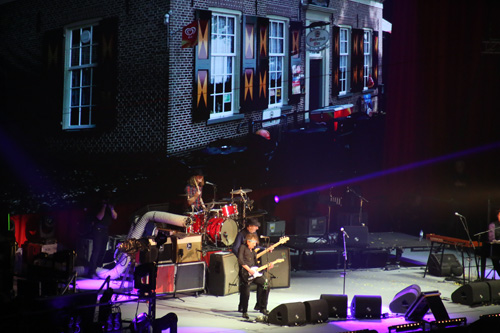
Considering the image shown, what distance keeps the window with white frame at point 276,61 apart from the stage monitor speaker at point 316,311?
4.41m

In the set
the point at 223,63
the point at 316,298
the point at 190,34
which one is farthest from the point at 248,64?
the point at 316,298

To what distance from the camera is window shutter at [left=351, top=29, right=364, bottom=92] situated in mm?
14555

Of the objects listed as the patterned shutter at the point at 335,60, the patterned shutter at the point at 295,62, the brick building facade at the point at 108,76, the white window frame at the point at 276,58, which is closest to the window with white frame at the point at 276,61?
the white window frame at the point at 276,58

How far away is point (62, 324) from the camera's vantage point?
26.7 ft

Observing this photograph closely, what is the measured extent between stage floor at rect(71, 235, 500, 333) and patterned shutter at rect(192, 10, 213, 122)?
2.97 meters

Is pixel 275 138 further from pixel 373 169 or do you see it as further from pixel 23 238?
pixel 23 238

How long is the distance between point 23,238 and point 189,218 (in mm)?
2578

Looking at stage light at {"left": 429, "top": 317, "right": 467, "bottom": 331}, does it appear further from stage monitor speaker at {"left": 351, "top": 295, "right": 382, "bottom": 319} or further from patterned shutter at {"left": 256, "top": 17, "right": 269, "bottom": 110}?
patterned shutter at {"left": 256, "top": 17, "right": 269, "bottom": 110}

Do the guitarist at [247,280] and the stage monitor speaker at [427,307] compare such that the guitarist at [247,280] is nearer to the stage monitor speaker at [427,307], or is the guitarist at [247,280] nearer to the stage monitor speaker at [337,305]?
the stage monitor speaker at [337,305]

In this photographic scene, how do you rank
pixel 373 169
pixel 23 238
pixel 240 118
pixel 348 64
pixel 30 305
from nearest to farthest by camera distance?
pixel 30 305, pixel 23 238, pixel 240 118, pixel 348 64, pixel 373 169

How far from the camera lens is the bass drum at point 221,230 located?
12.1m

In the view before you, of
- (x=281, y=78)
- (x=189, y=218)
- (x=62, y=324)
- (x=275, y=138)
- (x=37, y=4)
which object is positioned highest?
(x=37, y=4)

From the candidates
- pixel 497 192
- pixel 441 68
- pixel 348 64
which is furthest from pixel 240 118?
pixel 497 192

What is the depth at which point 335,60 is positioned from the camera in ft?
46.9
